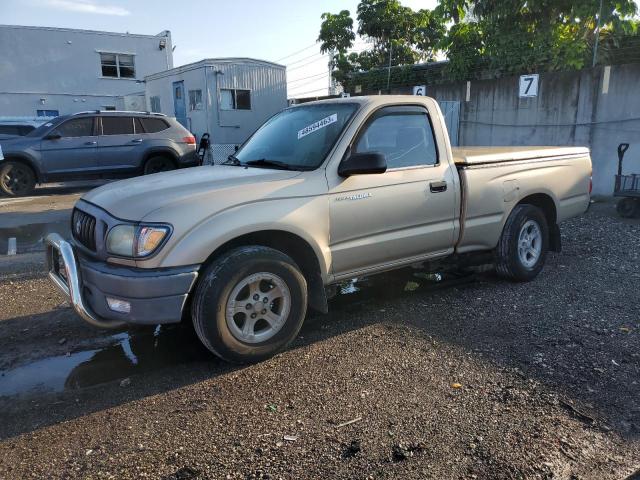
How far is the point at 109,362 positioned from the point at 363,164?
95.6 inches

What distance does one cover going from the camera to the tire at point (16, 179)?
467 inches

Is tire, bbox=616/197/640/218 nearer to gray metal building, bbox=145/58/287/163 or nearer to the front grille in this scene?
the front grille

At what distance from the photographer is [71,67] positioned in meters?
26.8

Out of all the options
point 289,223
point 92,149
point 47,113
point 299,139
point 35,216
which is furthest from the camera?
point 47,113

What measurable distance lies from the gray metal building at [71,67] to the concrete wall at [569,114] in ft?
66.8

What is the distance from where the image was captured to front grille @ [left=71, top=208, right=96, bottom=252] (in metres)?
3.67

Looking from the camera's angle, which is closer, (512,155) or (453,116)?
(512,155)

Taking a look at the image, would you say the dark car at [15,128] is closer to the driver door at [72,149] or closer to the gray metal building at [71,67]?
the driver door at [72,149]

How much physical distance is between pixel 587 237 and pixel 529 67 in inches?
227

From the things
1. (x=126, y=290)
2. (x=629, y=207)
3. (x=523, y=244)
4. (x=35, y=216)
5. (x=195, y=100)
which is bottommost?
(x=35, y=216)

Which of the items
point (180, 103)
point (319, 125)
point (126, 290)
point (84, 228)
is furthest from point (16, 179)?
point (126, 290)

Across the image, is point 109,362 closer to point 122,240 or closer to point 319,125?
point 122,240

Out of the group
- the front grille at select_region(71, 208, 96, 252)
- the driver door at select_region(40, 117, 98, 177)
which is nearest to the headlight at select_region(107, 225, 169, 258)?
the front grille at select_region(71, 208, 96, 252)

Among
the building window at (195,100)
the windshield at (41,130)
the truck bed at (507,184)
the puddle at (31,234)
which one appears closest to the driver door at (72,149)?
the windshield at (41,130)
